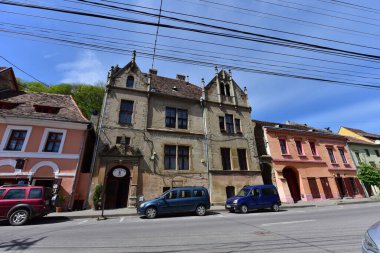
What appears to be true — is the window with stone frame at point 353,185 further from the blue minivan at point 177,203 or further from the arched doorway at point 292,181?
the blue minivan at point 177,203

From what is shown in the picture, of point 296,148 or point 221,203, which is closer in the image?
point 221,203

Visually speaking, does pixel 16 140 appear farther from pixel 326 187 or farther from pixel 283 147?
pixel 326 187

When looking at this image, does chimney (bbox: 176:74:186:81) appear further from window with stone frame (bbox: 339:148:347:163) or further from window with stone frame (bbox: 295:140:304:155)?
window with stone frame (bbox: 339:148:347:163)

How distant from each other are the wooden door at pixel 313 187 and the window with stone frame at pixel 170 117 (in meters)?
17.6

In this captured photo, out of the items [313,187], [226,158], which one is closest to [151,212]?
[226,158]

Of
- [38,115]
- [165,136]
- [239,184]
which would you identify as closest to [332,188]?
[239,184]

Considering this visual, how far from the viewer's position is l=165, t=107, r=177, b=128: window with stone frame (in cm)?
2002

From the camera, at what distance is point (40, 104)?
56.7 ft

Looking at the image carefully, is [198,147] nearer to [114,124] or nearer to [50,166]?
[114,124]

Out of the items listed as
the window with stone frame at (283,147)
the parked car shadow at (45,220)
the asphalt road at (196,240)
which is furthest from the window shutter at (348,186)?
the parked car shadow at (45,220)

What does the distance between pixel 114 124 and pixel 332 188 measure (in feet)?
86.4

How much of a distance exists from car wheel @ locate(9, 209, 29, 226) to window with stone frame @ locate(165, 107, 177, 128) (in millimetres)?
12417

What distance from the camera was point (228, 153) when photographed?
68.8 feet

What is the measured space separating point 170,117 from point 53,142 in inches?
408
